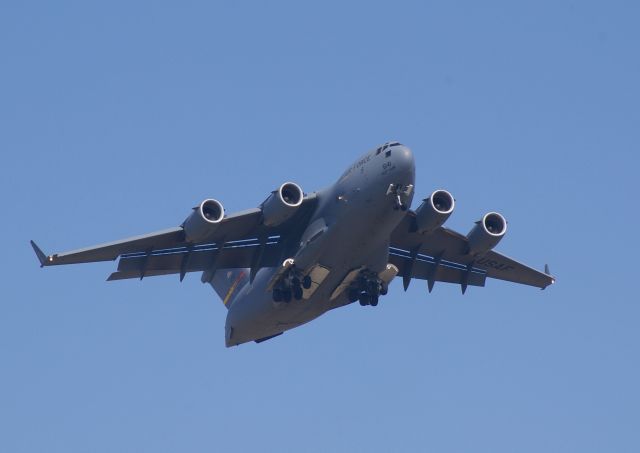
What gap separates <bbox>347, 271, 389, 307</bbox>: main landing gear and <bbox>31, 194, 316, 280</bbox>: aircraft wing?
1780 mm

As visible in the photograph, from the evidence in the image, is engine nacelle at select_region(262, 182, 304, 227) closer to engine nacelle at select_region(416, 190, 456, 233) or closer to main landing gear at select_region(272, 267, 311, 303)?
main landing gear at select_region(272, 267, 311, 303)

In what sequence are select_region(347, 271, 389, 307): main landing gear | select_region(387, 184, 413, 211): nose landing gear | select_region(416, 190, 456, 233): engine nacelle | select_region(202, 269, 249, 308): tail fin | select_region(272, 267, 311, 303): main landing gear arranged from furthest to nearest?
1. select_region(202, 269, 249, 308): tail fin
2. select_region(347, 271, 389, 307): main landing gear
3. select_region(272, 267, 311, 303): main landing gear
4. select_region(416, 190, 456, 233): engine nacelle
5. select_region(387, 184, 413, 211): nose landing gear

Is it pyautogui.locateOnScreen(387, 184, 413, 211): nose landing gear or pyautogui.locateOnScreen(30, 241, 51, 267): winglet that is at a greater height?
pyautogui.locateOnScreen(30, 241, 51, 267): winglet

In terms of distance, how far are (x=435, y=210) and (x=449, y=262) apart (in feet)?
12.3

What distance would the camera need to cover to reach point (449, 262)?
31.6 m

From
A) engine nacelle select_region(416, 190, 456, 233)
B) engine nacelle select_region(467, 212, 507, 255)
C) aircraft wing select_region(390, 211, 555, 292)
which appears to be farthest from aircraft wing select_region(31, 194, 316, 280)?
engine nacelle select_region(467, 212, 507, 255)

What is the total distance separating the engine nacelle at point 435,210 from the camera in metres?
28.0

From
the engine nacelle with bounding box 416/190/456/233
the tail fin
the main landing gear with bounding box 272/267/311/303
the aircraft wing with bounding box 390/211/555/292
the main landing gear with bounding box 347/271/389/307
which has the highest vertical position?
the tail fin

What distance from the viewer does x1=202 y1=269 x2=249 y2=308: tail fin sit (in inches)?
1244

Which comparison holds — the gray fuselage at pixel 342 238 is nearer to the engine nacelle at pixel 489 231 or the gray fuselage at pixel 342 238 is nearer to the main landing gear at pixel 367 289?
the main landing gear at pixel 367 289

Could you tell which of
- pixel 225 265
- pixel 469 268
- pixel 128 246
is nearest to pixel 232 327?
pixel 225 265

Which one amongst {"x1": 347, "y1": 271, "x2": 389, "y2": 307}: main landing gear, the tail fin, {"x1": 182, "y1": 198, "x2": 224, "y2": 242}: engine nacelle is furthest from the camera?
the tail fin

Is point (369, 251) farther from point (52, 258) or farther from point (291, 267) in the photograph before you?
point (52, 258)

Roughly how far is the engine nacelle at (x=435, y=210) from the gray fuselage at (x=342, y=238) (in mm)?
957
